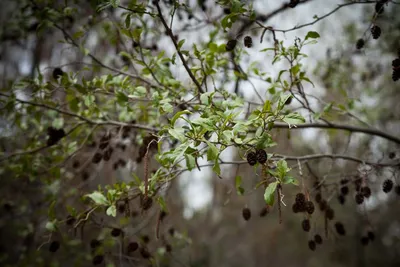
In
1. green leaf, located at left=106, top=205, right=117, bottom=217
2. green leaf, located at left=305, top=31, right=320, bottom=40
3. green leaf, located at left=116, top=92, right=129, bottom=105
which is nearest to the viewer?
green leaf, located at left=106, top=205, right=117, bottom=217

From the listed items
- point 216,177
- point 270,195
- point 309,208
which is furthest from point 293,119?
point 216,177

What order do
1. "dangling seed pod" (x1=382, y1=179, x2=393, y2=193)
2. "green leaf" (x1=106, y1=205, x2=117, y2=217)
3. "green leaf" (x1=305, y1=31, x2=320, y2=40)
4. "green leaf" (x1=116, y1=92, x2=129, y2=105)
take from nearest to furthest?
"green leaf" (x1=106, y1=205, x2=117, y2=217)
"green leaf" (x1=305, y1=31, x2=320, y2=40)
"dangling seed pod" (x1=382, y1=179, x2=393, y2=193)
"green leaf" (x1=116, y1=92, x2=129, y2=105)

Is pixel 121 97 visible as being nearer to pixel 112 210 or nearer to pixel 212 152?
pixel 112 210

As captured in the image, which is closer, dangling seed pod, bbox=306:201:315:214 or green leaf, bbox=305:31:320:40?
dangling seed pod, bbox=306:201:315:214

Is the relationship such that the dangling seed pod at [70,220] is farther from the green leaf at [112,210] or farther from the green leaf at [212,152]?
the green leaf at [212,152]

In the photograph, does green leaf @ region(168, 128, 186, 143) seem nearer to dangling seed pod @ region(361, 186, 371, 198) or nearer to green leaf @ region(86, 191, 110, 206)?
green leaf @ region(86, 191, 110, 206)

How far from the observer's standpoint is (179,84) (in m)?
2.70

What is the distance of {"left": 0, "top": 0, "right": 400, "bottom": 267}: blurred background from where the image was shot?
309 cm

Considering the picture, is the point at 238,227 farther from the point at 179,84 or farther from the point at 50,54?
the point at 179,84

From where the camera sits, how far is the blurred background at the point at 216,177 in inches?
122

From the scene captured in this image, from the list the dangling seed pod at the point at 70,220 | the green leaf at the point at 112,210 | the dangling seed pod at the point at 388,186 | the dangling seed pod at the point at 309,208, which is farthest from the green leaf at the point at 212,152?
the dangling seed pod at the point at 388,186

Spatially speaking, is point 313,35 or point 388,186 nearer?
point 313,35

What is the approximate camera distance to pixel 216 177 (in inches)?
443

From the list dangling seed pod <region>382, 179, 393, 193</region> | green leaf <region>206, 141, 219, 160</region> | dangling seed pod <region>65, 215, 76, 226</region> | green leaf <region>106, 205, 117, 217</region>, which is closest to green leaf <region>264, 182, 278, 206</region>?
green leaf <region>206, 141, 219, 160</region>
